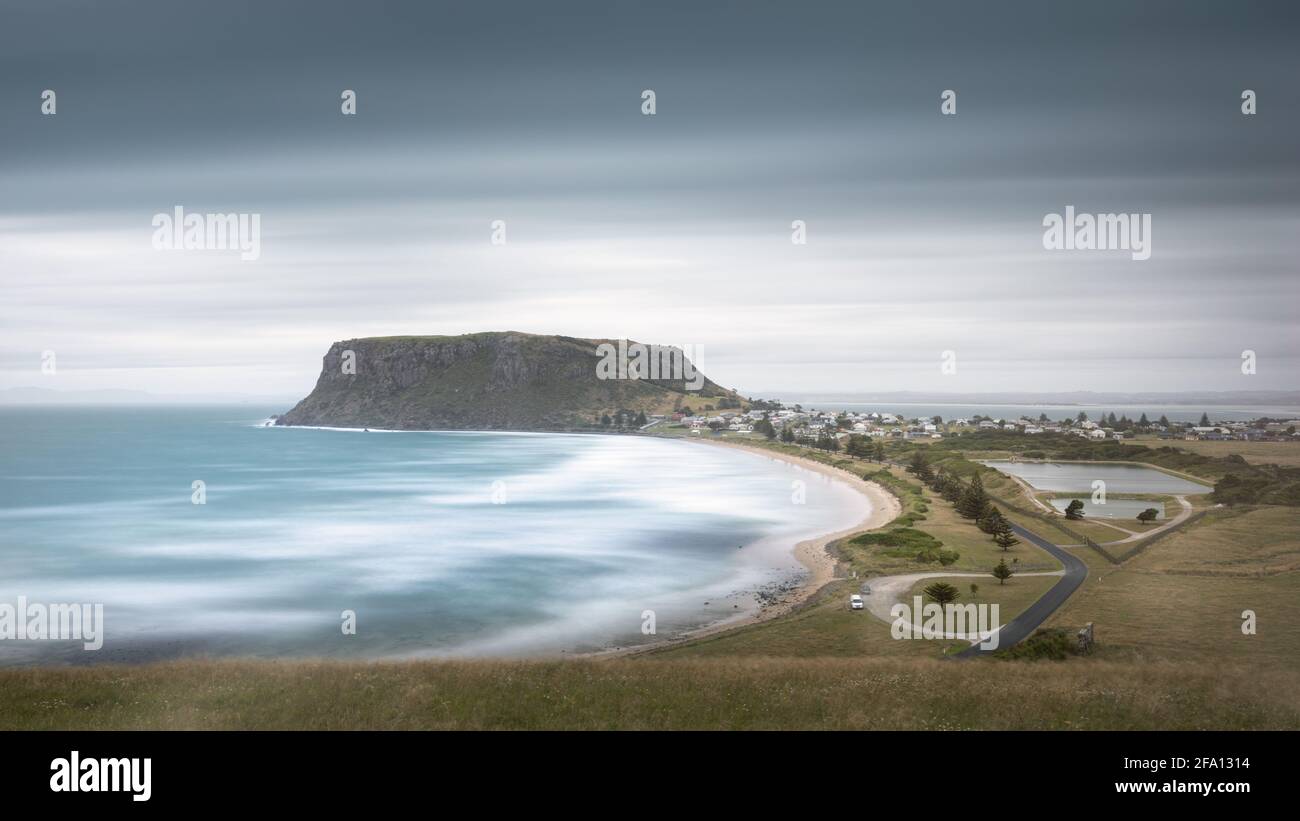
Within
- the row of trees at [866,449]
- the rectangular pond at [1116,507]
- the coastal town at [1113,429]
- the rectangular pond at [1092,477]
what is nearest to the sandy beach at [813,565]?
the rectangular pond at [1116,507]

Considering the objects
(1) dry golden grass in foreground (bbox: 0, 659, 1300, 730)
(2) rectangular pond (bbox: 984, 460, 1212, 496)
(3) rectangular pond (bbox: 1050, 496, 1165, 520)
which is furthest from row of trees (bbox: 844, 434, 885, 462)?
(1) dry golden grass in foreground (bbox: 0, 659, 1300, 730)

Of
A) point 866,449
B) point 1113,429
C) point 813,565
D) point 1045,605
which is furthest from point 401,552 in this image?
point 1113,429

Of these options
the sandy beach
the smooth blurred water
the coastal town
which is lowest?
the smooth blurred water

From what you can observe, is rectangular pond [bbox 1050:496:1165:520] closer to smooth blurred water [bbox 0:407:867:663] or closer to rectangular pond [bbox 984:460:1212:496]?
rectangular pond [bbox 984:460:1212:496]

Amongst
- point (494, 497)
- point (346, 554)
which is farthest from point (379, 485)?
point (346, 554)

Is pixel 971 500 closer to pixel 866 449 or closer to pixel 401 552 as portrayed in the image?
pixel 401 552

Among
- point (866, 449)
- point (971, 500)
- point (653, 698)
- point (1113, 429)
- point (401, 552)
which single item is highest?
point (1113, 429)
